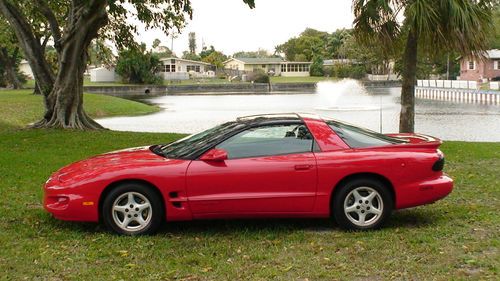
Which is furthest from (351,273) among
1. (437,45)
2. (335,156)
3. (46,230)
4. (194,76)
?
(194,76)

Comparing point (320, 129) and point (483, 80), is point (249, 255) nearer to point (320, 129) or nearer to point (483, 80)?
point (320, 129)

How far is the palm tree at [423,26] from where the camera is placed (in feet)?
39.7

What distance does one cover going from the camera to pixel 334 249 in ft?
17.9

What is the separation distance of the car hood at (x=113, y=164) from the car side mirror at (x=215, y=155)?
355mm

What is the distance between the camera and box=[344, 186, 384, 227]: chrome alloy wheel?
6.07 m

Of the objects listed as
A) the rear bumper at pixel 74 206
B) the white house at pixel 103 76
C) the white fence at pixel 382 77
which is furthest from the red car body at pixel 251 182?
the white fence at pixel 382 77

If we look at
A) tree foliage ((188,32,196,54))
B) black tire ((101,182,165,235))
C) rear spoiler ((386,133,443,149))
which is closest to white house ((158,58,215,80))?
tree foliage ((188,32,196,54))

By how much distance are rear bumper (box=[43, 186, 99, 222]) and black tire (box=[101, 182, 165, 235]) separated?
12cm

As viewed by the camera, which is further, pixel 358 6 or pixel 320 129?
pixel 358 6

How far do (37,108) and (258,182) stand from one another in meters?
30.5

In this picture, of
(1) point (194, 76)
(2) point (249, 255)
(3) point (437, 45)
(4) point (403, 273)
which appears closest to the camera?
(4) point (403, 273)

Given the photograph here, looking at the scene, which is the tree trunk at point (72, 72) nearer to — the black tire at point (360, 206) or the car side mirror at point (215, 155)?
the car side mirror at point (215, 155)

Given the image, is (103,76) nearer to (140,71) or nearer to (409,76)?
(140,71)

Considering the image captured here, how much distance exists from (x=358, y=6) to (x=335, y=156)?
8.33 m
